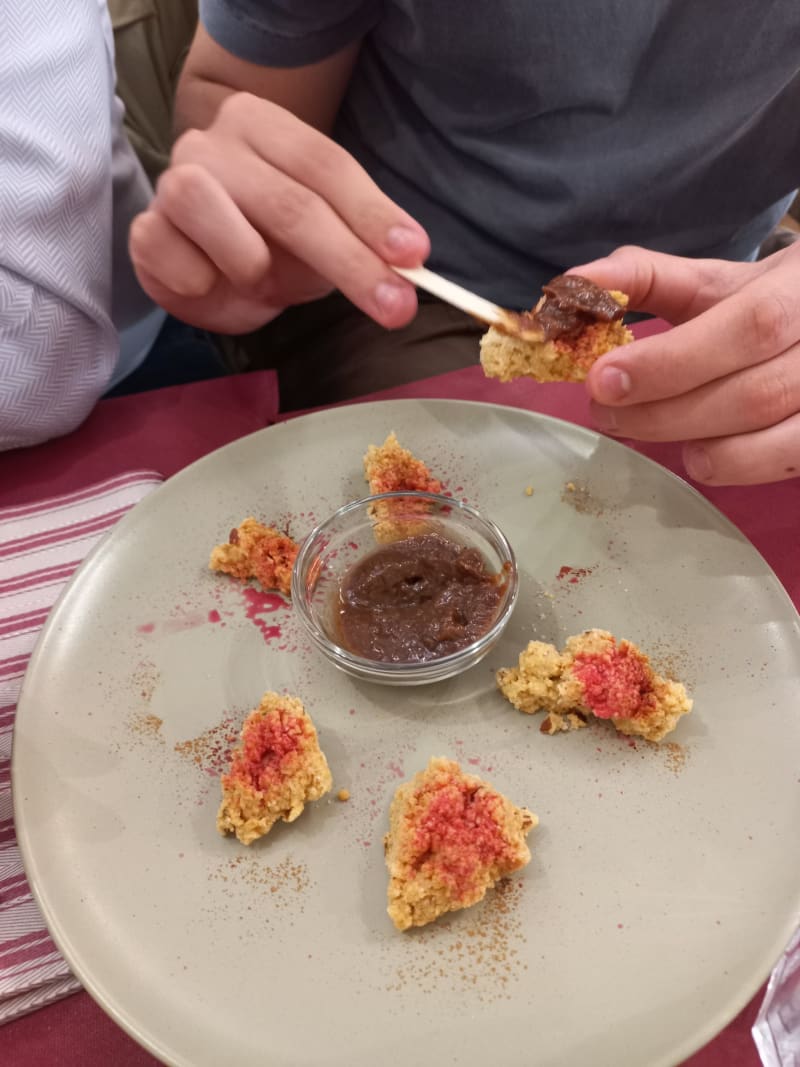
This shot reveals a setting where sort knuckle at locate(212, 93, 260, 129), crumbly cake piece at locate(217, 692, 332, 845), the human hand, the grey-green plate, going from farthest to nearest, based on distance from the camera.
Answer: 1. knuckle at locate(212, 93, 260, 129)
2. the human hand
3. crumbly cake piece at locate(217, 692, 332, 845)
4. the grey-green plate

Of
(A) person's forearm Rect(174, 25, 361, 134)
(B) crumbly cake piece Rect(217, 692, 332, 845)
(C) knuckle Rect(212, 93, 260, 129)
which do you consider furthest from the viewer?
(A) person's forearm Rect(174, 25, 361, 134)

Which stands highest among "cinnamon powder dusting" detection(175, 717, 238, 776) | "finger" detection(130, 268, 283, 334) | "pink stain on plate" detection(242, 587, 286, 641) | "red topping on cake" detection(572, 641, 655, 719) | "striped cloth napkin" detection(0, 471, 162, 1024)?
"finger" detection(130, 268, 283, 334)

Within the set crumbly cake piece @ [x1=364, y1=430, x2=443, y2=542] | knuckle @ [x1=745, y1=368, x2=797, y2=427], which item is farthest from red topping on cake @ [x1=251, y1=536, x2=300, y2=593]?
knuckle @ [x1=745, y1=368, x2=797, y2=427]

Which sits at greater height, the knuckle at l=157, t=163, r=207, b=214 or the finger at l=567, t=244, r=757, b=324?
the knuckle at l=157, t=163, r=207, b=214

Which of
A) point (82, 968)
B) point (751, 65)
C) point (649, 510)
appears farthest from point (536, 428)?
point (82, 968)

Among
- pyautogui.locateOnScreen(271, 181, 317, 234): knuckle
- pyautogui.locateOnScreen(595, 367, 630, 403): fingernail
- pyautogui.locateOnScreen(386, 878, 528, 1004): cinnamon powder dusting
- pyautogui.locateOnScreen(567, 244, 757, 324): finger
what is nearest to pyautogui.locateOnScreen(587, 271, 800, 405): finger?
pyautogui.locateOnScreen(595, 367, 630, 403): fingernail

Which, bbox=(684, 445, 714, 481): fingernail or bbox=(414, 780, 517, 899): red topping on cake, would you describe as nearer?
bbox=(414, 780, 517, 899): red topping on cake

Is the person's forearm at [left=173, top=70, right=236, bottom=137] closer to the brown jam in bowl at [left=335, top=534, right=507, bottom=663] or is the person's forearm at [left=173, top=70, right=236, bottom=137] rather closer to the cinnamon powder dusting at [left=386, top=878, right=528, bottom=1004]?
the brown jam in bowl at [left=335, top=534, right=507, bottom=663]
